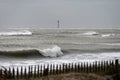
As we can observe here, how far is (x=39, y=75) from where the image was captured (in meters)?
18.9

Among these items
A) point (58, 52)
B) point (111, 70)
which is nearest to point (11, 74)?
point (111, 70)

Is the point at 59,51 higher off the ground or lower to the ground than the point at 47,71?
lower

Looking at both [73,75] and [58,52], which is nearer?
[73,75]

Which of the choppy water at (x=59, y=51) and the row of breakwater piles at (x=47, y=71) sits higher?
the row of breakwater piles at (x=47, y=71)

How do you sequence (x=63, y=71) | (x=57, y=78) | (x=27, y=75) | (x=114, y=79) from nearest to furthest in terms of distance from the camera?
(x=57, y=78), (x=114, y=79), (x=27, y=75), (x=63, y=71)

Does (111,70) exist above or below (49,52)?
above

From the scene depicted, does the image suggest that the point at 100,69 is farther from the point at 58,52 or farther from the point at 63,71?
the point at 58,52

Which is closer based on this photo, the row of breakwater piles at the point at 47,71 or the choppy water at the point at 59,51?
the row of breakwater piles at the point at 47,71

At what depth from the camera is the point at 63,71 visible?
20.1 metres

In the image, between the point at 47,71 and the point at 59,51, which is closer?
the point at 47,71

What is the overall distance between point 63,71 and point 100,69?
2577 millimetres

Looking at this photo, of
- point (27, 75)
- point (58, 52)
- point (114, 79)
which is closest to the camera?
point (114, 79)

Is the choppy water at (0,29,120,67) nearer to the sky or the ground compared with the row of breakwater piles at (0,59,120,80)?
nearer to the ground

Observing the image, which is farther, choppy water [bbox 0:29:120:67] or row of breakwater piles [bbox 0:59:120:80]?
choppy water [bbox 0:29:120:67]
